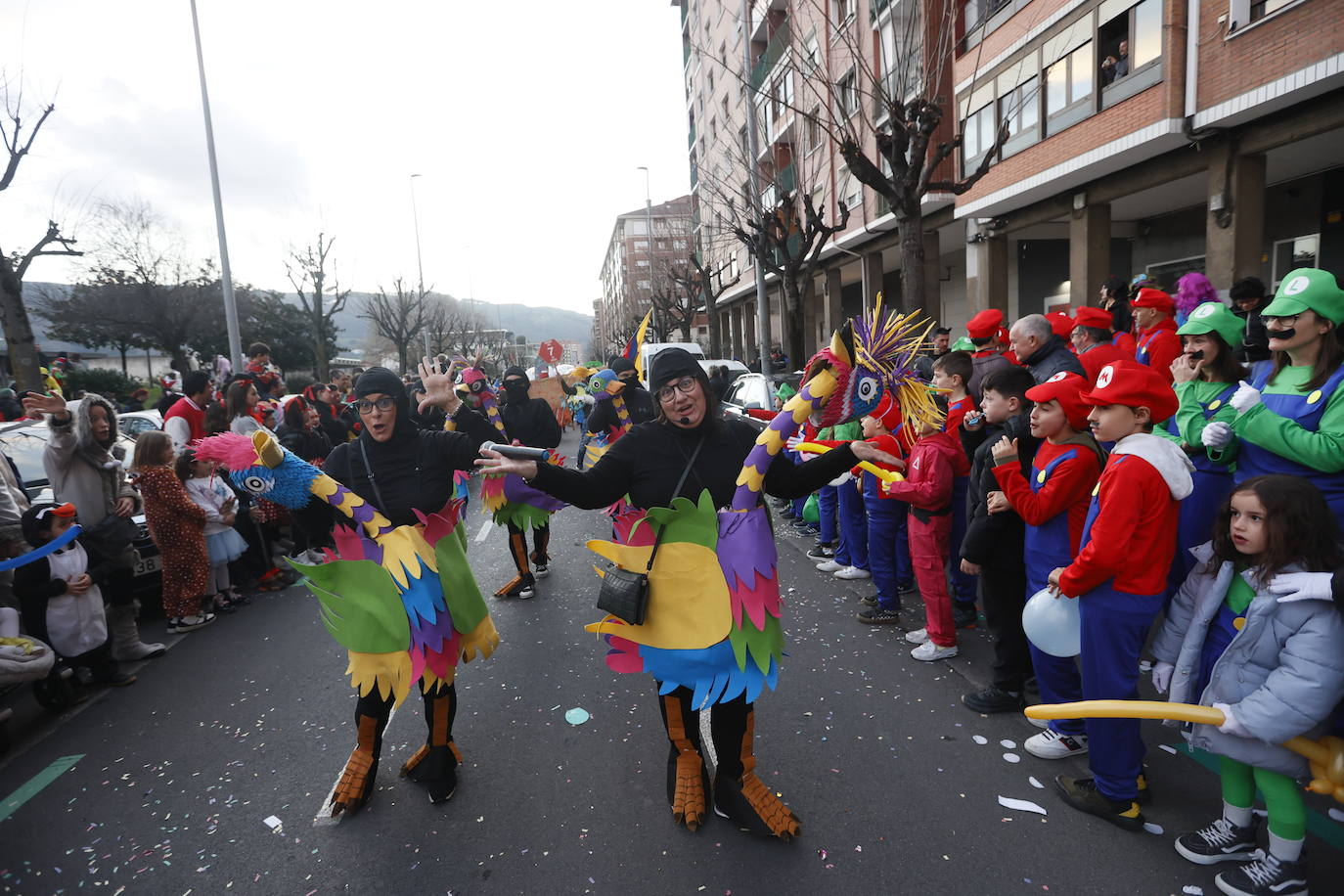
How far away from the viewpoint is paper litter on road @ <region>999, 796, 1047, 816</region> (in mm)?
2742

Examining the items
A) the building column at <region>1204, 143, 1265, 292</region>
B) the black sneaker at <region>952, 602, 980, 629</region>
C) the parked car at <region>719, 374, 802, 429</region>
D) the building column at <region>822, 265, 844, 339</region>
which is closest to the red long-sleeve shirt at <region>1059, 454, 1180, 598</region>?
the black sneaker at <region>952, 602, 980, 629</region>

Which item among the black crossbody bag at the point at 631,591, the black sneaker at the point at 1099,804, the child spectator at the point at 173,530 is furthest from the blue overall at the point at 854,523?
the child spectator at the point at 173,530

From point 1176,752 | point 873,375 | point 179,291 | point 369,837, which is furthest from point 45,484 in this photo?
point 179,291

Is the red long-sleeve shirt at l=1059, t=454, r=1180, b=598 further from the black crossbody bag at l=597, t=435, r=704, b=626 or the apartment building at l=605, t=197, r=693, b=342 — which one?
the apartment building at l=605, t=197, r=693, b=342

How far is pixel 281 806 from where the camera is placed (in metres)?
3.10

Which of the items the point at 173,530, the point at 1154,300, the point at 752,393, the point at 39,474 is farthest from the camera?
the point at 752,393

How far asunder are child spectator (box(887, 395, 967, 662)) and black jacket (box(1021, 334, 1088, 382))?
3.05 feet

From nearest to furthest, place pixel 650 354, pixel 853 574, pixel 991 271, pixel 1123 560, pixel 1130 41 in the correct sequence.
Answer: pixel 1123 560, pixel 853 574, pixel 650 354, pixel 1130 41, pixel 991 271

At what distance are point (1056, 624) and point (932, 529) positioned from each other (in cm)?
143

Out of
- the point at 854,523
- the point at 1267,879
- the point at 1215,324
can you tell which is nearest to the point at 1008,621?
the point at 1267,879

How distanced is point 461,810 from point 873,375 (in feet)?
8.54

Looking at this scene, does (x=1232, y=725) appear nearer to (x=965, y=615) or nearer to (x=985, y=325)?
(x=965, y=615)

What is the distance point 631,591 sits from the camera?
254cm

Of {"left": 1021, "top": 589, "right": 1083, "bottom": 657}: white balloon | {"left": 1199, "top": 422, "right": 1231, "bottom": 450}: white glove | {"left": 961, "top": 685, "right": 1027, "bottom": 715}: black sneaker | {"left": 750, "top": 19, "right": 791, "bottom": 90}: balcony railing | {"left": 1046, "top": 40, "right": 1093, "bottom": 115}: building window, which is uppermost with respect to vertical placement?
{"left": 750, "top": 19, "right": 791, "bottom": 90}: balcony railing
